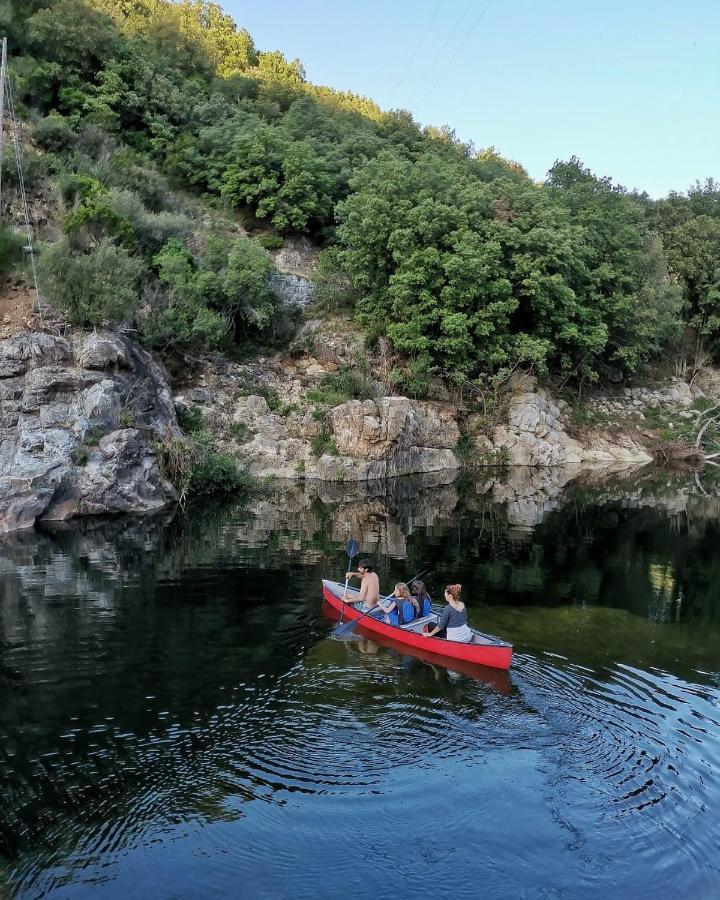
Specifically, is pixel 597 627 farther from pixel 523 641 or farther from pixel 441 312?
pixel 441 312

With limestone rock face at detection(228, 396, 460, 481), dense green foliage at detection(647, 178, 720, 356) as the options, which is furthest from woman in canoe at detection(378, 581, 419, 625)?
dense green foliage at detection(647, 178, 720, 356)

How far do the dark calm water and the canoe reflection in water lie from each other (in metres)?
0.09

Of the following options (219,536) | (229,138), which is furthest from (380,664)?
(229,138)

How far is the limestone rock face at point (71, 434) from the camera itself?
25203mm

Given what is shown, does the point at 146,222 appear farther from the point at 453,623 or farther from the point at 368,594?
the point at 453,623

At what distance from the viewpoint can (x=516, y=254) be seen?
133 ft

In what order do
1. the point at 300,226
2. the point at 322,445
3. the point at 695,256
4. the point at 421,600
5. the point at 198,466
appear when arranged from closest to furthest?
1. the point at 421,600
2. the point at 198,466
3. the point at 322,445
4. the point at 300,226
5. the point at 695,256

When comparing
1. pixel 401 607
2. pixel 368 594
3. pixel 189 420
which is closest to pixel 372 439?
pixel 189 420

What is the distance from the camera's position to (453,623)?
547 inches

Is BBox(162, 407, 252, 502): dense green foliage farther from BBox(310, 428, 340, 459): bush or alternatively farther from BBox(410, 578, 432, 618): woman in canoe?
BBox(410, 578, 432, 618): woman in canoe

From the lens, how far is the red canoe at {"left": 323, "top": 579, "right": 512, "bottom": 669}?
13.1 metres

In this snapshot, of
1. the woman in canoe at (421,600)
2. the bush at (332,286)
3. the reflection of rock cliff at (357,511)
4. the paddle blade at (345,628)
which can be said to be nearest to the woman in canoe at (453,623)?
the woman in canoe at (421,600)

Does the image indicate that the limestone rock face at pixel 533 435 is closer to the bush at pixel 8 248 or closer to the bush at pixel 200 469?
the bush at pixel 200 469

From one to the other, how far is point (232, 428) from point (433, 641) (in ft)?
76.5
